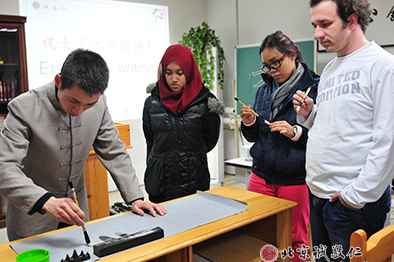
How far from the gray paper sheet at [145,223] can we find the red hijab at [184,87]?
702 mm

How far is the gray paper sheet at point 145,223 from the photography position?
125 centimetres

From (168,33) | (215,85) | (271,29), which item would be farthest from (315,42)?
(168,33)

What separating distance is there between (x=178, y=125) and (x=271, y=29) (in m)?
3.10

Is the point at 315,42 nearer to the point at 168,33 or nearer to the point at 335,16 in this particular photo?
the point at 168,33

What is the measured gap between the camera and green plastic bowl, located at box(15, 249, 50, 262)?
110 cm

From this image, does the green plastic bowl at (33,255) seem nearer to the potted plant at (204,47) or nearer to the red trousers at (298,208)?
the red trousers at (298,208)

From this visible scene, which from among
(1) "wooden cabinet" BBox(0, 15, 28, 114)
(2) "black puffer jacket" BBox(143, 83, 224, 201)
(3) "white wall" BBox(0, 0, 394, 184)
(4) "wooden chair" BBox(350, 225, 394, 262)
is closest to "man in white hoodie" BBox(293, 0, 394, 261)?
(4) "wooden chair" BBox(350, 225, 394, 262)

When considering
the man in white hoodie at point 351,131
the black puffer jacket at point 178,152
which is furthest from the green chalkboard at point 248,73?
the man in white hoodie at point 351,131

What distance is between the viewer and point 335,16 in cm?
142

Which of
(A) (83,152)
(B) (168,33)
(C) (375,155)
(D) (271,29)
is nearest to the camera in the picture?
(C) (375,155)

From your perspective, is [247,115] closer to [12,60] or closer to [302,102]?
[302,102]

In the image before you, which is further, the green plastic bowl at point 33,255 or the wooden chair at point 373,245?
the green plastic bowl at point 33,255

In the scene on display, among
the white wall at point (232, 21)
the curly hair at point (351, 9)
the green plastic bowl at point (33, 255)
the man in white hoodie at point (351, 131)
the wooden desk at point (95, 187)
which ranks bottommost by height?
the wooden desk at point (95, 187)

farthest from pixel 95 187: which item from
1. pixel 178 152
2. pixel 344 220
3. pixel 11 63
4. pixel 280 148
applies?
pixel 344 220
